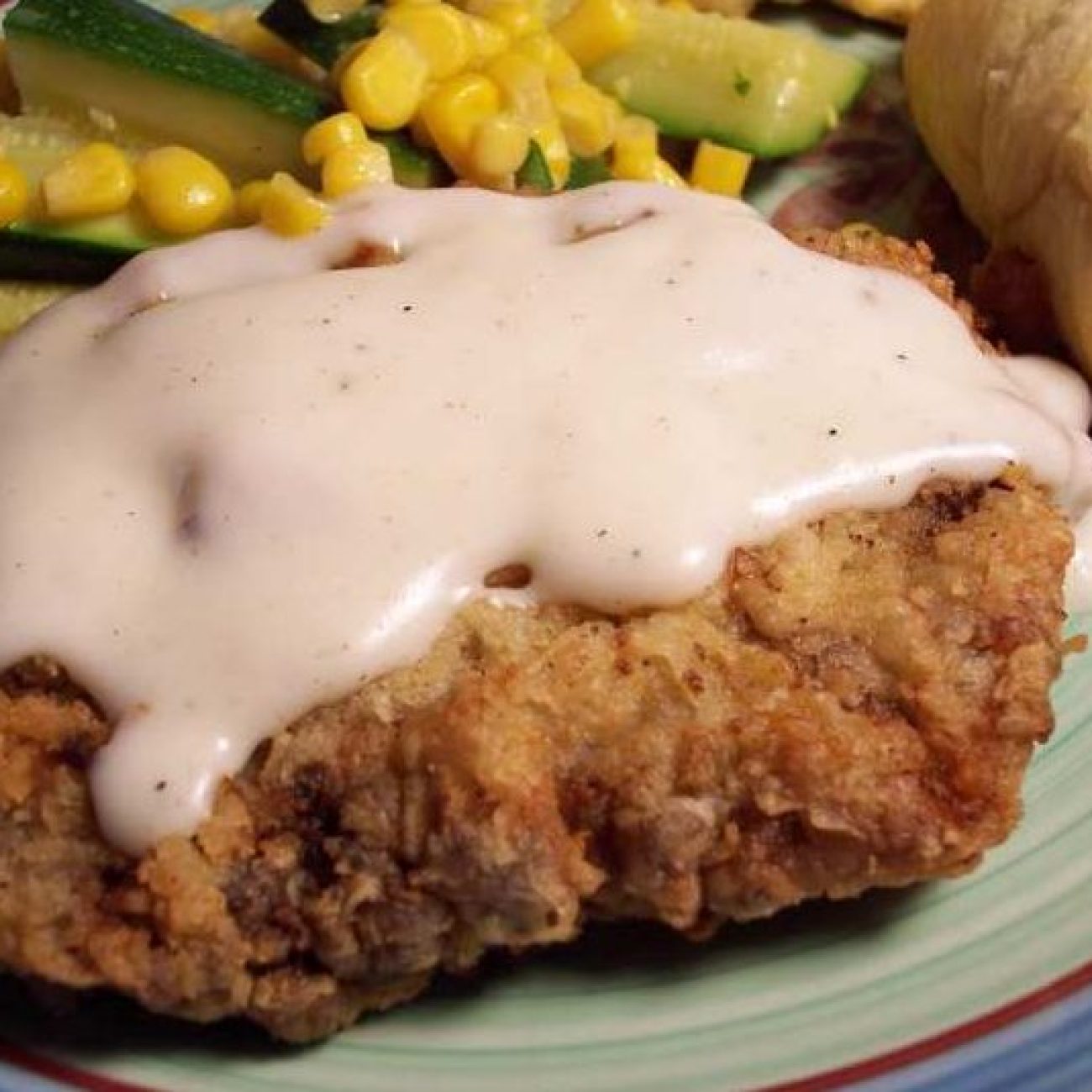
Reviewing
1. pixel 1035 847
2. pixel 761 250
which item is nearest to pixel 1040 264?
pixel 761 250

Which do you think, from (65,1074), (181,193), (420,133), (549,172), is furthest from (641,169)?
(65,1074)

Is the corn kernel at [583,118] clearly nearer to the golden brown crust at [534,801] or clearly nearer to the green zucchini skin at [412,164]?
the green zucchini skin at [412,164]

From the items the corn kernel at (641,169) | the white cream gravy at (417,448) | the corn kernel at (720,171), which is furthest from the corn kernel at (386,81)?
the corn kernel at (720,171)

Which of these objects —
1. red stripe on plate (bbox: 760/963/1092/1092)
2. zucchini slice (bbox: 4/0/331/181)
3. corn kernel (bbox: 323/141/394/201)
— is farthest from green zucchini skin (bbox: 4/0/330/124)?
red stripe on plate (bbox: 760/963/1092/1092)

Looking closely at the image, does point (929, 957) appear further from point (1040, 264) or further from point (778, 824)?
point (1040, 264)

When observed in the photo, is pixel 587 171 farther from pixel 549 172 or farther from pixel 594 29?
pixel 594 29
